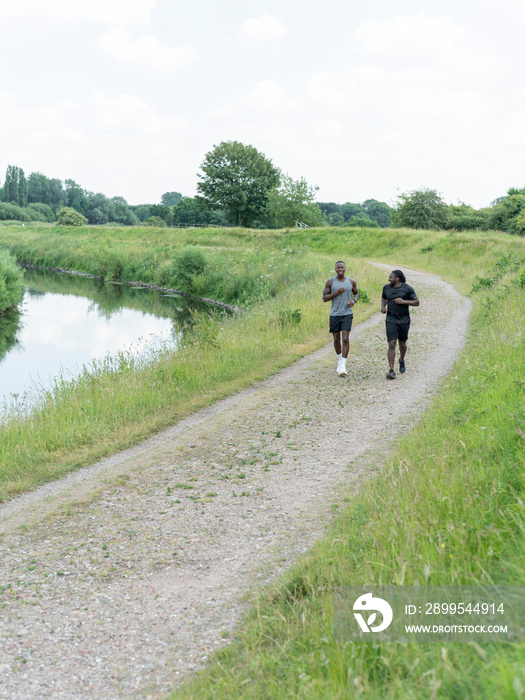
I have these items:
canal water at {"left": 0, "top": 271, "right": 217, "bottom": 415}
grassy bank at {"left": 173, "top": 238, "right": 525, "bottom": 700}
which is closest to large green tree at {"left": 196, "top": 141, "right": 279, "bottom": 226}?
canal water at {"left": 0, "top": 271, "right": 217, "bottom": 415}

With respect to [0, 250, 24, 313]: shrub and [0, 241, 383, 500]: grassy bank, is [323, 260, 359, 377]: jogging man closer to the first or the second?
[0, 241, 383, 500]: grassy bank

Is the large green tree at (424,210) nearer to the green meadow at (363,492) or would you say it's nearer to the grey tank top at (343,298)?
the green meadow at (363,492)

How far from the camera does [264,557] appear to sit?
4734mm

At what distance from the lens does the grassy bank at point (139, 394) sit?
737 centimetres

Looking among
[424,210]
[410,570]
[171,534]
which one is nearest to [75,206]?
[424,210]

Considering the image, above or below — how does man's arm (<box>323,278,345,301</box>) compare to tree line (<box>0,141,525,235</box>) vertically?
below

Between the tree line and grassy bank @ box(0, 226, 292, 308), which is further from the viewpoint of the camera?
the tree line

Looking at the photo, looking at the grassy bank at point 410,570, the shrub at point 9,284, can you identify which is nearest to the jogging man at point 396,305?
the grassy bank at point 410,570

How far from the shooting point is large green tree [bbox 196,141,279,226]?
249ft

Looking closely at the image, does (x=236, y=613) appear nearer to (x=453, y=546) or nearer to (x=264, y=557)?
(x=264, y=557)

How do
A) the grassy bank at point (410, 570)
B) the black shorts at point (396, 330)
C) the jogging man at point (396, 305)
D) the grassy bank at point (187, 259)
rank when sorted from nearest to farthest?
the grassy bank at point (410, 570), the jogging man at point (396, 305), the black shorts at point (396, 330), the grassy bank at point (187, 259)

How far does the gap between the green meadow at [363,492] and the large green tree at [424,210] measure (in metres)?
40.5

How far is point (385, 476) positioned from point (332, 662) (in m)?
2.85

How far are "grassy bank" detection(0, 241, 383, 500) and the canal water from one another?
1442mm
